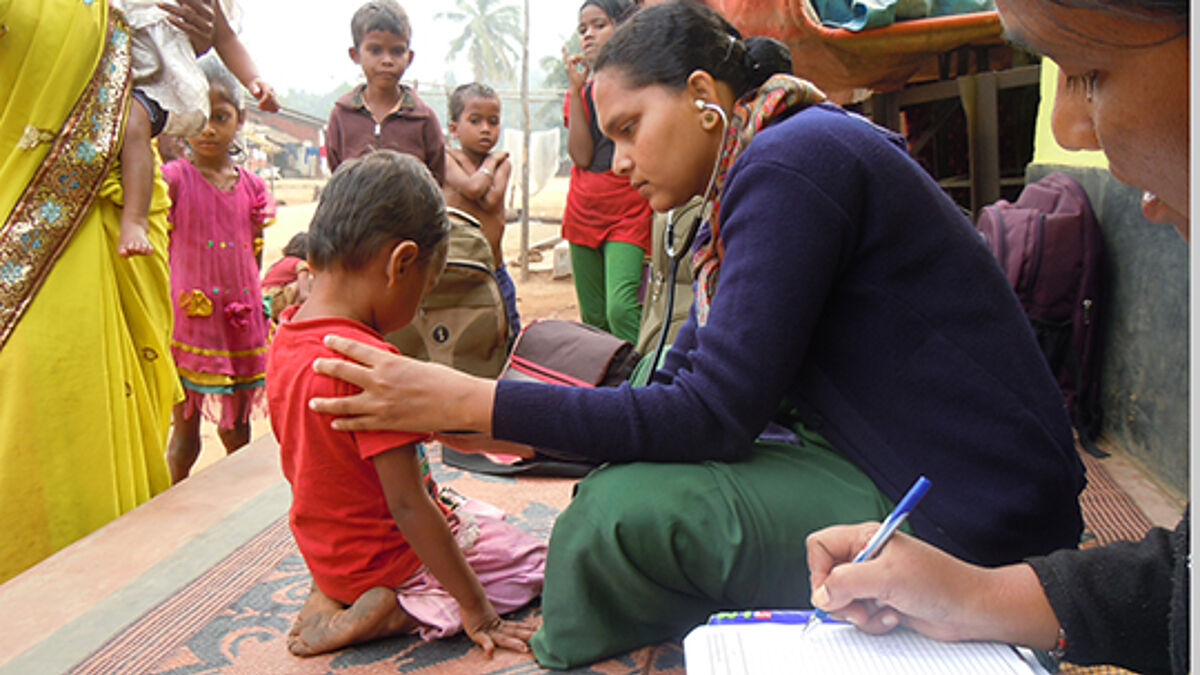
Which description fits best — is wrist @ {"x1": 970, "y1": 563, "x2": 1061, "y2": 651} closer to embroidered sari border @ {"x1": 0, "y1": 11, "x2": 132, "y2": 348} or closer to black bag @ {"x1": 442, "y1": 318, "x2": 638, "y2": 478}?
black bag @ {"x1": 442, "y1": 318, "x2": 638, "y2": 478}

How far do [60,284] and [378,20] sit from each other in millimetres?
2376

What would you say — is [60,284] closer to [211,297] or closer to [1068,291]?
[211,297]

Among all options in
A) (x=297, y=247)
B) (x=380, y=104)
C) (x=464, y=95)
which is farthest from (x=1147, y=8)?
(x=297, y=247)

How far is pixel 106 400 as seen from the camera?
2.73 meters

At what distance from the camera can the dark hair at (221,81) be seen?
12.4 feet

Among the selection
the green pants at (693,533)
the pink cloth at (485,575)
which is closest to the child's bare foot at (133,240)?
the pink cloth at (485,575)

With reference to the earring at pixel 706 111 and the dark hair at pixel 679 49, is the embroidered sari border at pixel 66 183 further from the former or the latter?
the earring at pixel 706 111

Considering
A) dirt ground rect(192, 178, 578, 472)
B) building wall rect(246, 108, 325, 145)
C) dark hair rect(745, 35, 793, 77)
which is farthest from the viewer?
building wall rect(246, 108, 325, 145)

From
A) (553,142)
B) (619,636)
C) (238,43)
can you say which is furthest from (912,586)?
(553,142)

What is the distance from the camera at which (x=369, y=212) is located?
1.82m

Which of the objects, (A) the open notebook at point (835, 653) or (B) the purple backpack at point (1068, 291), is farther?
(B) the purple backpack at point (1068, 291)

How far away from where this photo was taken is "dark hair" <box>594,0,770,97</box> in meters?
1.80

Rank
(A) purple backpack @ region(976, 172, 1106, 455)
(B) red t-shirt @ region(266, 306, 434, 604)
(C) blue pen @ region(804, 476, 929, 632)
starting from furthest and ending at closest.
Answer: (A) purple backpack @ region(976, 172, 1106, 455) → (B) red t-shirt @ region(266, 306, 434, 604) → (C) blue pen @ region(804, 476, 929, 632)

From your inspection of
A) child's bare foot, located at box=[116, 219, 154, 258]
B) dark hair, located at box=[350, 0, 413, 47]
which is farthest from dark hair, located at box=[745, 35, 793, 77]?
dark hair, located at box=[350, 0, 413, 47]
